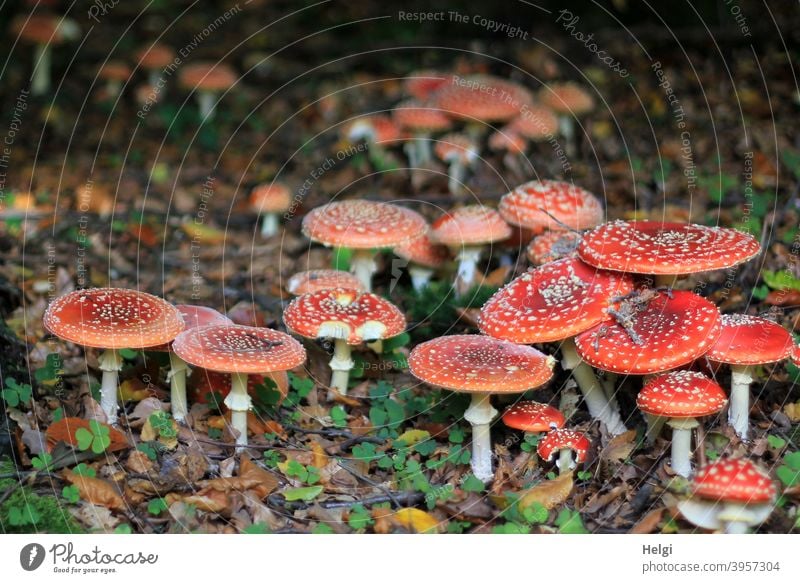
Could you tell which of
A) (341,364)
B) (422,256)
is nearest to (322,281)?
(341,364)

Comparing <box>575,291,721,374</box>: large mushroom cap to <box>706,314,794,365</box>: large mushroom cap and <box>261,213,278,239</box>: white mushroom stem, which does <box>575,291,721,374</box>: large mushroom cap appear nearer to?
<box>706,314,794,365</box>: large mushroom cap

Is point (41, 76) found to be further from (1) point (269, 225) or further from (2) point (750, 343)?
(2) point (750, 343)

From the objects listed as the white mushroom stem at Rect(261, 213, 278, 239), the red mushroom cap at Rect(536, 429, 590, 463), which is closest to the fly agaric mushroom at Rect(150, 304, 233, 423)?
the red mushroom cap at Rect(536, 429, 590, 463)

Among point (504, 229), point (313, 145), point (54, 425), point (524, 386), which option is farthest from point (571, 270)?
point (313, 145)

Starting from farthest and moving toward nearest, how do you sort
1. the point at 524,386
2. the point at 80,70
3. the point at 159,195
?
the point at 80,70 → the point at 159,195 → the point at 524,386

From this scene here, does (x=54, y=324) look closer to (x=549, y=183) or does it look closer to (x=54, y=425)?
(x=54, y=425)

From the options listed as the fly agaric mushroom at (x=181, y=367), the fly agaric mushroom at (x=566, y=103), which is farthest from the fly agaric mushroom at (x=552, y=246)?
the fly agaric mushroom at (x=566, y=103)

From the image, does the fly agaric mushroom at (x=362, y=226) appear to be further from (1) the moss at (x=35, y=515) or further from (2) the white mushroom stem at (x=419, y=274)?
(1) the moss at (x=35, y=515)
